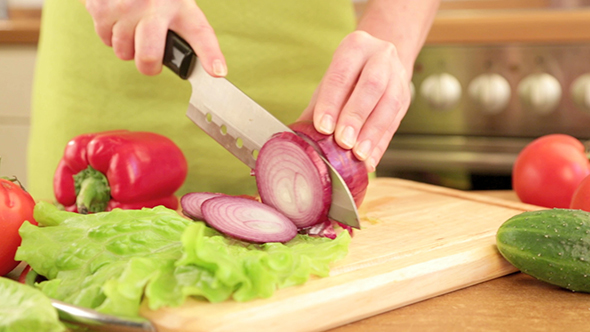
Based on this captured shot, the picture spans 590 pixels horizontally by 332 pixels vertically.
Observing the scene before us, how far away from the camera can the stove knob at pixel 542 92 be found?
8.33ft

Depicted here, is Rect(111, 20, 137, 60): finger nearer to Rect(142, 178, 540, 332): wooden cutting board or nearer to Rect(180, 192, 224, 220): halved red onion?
Rect(180, 192, 224, 220): halved red onion

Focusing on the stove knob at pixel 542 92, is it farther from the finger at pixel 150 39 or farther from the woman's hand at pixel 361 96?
the finger at pixel 150 39

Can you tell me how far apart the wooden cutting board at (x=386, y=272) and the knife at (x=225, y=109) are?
0.99 ft

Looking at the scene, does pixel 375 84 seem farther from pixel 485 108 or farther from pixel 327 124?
pixel 485 108

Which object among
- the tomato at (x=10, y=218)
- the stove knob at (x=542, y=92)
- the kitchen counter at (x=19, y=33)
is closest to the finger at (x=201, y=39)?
the tomato at (x=10, y=218)

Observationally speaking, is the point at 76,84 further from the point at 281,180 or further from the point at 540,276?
the point at 540,276

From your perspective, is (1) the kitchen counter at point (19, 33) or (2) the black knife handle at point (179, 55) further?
(1) the kitchen counter at point (19, 33)

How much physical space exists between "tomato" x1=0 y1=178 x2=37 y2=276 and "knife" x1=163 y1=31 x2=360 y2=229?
0.44 meters

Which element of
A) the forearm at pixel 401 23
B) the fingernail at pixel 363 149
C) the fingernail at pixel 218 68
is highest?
the forearm at pixel 401 23

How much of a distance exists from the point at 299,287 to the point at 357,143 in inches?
18.2

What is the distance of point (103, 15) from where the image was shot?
1.42 metres

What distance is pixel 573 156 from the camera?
1709mm

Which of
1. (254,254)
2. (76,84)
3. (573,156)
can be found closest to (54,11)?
(76,84)

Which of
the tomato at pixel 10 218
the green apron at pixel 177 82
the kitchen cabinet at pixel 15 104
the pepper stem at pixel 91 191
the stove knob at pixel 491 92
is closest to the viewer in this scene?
the tomato at pixel 10 218
